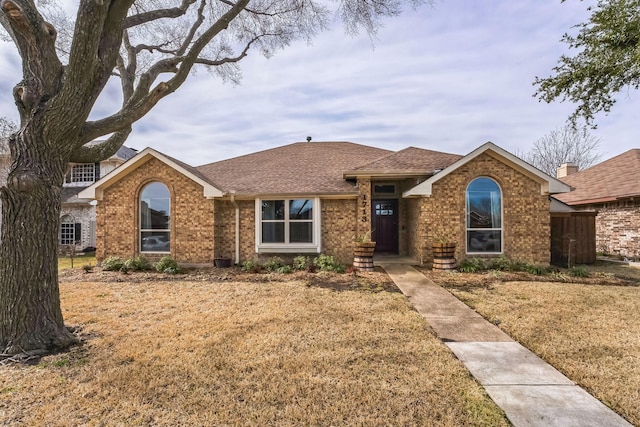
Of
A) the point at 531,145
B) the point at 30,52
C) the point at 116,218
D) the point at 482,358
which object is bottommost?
the point at 482,358

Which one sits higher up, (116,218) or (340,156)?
(340,156)

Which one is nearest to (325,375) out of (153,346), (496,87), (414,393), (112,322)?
(414,393)

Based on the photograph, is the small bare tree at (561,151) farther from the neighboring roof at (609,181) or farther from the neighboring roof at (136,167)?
the neighboring roof at (136,167)

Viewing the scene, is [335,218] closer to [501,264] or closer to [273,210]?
[273,210]

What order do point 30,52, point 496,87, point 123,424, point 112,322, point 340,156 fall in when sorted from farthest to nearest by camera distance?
point 340,156
point 496,87
point 112,322
point 30,52
point 123,424

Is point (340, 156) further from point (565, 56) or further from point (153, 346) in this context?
point (153, 346)

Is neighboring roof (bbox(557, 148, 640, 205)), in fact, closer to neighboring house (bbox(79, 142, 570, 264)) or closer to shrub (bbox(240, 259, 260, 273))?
neighboring house (bbox(79, 142, 570, 264))

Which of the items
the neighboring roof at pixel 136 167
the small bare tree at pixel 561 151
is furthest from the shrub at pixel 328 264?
the small bare tree at pixel 561 151

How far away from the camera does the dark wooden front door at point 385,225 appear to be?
13745mm

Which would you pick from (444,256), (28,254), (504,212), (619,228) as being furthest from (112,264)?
(619,228)

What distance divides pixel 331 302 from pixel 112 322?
3961mm

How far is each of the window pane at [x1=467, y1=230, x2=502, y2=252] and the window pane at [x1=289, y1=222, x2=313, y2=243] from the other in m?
5.37

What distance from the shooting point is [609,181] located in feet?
52.6

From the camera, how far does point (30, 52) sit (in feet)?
14.5
